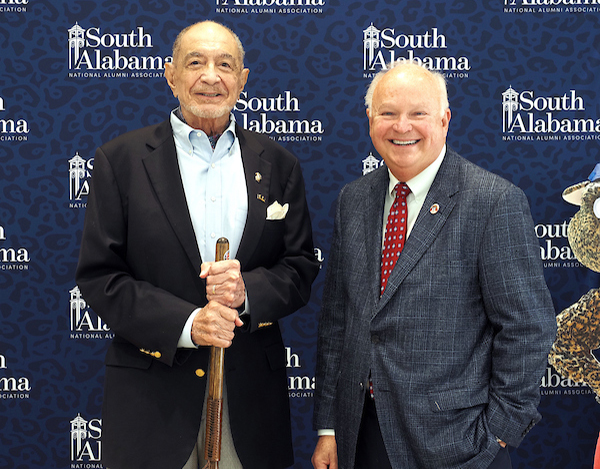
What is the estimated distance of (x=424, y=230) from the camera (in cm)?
180

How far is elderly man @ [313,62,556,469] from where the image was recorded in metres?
1.71

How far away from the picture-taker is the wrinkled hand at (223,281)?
175 cm

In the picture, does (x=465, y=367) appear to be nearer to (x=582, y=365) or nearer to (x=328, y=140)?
(x=582, y=365)

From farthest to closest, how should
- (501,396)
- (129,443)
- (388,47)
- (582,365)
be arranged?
(388,47)
(582,365)
(129,443)
(501,396)

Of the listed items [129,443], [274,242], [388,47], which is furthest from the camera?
[388,47]

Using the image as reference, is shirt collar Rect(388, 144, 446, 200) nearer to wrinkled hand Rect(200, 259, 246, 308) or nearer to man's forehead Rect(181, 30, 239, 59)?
wrinkled hand Rect(200, 259, 246, 308)

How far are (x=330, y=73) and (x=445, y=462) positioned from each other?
1764 millimetres

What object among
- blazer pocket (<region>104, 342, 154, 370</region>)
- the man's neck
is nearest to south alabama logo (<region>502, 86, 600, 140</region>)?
the man's neck

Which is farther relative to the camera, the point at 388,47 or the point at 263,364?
the point at 388,47

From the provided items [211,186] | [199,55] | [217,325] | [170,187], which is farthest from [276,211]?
[199,55]

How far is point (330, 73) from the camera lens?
2799 mm

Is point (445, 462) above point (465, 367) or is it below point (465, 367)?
below

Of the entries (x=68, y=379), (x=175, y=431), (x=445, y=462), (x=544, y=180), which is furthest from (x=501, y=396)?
(x=68, y=379)

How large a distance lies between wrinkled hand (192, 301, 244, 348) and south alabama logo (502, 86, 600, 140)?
1699 mm
